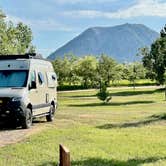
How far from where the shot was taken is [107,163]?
33.3 ft

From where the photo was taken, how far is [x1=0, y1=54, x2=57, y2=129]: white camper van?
1680 centimetres

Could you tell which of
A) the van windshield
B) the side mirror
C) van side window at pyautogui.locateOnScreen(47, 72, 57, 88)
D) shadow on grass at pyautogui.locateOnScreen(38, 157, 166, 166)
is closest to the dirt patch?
the side mirror

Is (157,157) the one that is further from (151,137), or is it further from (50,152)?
(151,137)

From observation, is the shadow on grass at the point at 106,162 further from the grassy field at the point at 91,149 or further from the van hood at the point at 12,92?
the van hood at the point at 12,92

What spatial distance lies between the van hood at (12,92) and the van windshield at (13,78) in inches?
17.4

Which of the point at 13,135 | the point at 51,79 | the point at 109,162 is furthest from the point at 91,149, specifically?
the point at 51,79

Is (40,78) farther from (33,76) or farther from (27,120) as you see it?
(27,120)

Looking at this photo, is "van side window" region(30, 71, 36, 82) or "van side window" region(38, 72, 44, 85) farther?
"van side window" region(38, 72, 44, 85)

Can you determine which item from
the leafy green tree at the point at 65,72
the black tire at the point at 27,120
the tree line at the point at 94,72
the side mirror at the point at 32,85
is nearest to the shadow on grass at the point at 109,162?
the black tire at the point at 27,120

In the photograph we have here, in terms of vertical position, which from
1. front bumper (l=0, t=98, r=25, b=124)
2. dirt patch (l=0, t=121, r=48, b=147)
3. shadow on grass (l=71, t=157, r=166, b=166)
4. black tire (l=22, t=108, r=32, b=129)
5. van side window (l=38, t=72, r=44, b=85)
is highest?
van side window (l=38, t=72, r=44, b=85)

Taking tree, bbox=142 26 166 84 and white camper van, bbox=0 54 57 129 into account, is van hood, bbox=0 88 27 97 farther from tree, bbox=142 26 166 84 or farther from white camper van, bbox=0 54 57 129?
tree, bbox=142 26 166 84

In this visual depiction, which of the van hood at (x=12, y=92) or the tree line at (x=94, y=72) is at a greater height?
the tree line at (x=94, y=72)

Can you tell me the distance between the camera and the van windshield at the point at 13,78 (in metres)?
17.7

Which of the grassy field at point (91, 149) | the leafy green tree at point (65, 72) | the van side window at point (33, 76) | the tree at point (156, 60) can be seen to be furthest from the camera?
the leafy green tree at point (65, 72)
